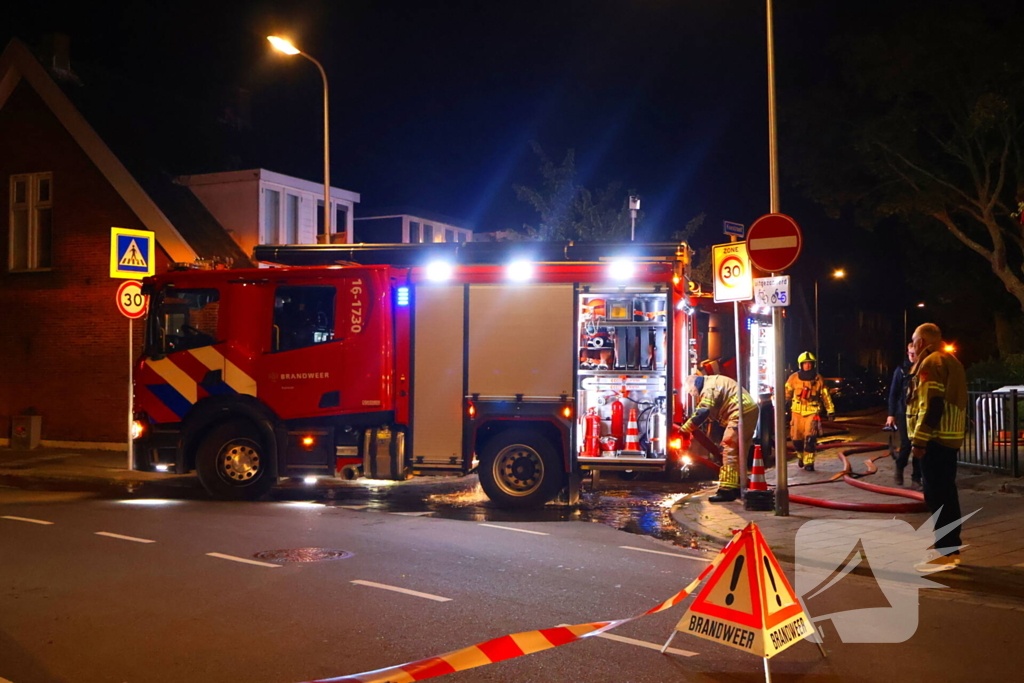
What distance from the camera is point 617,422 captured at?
11086 millimetres

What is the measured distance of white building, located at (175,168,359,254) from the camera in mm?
20906

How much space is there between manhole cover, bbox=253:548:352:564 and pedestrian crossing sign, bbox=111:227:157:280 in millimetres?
8924

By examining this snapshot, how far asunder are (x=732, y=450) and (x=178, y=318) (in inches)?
277

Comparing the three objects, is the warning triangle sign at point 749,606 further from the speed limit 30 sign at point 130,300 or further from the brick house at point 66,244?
the brick house at point 66,244

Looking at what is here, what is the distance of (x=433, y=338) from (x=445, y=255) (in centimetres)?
100

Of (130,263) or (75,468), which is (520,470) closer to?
(130,263)

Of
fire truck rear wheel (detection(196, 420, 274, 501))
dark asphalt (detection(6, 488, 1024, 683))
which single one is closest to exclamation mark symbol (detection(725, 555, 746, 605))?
dark asphalt (detection(6, 488, 1024, 683))

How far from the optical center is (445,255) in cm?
1148

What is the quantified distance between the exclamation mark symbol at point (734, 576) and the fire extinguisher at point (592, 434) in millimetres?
6025

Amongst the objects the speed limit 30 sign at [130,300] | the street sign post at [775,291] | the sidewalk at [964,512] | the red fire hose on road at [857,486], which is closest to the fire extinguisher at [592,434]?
the sidewalk at [964,512]

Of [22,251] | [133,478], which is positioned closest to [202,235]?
[22,251]

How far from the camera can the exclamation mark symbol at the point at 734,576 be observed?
Answer: 503 centimetres

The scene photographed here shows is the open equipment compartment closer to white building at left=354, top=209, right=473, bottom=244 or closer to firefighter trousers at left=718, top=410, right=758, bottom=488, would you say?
firefighter trousers at left=718, top=410, right=758, bottom=488

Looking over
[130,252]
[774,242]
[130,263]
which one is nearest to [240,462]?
[130,263]
